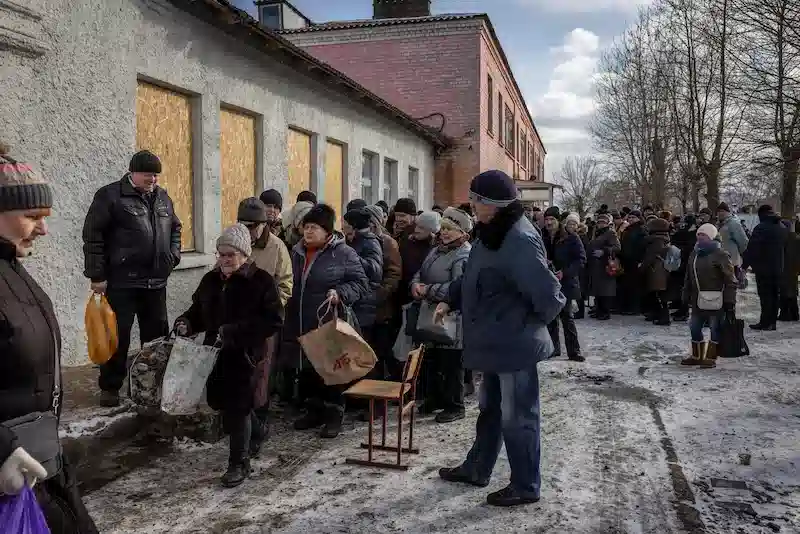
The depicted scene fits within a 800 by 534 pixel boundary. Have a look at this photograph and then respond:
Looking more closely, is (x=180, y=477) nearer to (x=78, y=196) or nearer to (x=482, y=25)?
(x=78, y=196)

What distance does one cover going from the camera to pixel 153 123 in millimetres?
7125

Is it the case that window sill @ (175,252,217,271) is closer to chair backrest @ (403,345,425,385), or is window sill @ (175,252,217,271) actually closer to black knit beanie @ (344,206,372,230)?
black knit beanie @ (344,206,372,230)

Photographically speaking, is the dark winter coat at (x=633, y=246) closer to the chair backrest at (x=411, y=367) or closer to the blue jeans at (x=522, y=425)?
the chair backrest at (x=411, y=367)

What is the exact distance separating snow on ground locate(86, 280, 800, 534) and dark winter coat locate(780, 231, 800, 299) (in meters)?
5.17

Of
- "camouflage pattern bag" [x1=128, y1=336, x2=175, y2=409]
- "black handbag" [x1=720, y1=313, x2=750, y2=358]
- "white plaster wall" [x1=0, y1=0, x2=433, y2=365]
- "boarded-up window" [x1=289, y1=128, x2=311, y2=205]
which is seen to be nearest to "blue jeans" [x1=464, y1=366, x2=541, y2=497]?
"camouflage pattern bag" [x1=128, y1=336, x2=175, y2=409]

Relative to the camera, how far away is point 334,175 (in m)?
12.0

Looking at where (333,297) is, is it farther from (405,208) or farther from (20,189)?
(20,189)

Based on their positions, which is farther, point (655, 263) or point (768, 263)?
point (655, 263)

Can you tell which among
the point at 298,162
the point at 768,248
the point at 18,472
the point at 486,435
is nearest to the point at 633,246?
the point at 768,248

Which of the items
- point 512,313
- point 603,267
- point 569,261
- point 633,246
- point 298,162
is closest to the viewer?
point 512,313

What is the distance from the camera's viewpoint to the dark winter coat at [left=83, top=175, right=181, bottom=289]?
5.06m

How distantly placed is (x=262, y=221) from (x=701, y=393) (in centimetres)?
449

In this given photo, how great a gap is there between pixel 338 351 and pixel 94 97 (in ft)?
11.5

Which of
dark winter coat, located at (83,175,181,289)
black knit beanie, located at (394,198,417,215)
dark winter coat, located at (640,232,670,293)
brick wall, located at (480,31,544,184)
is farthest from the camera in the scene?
brick wall, located at (480,31,544,184)
